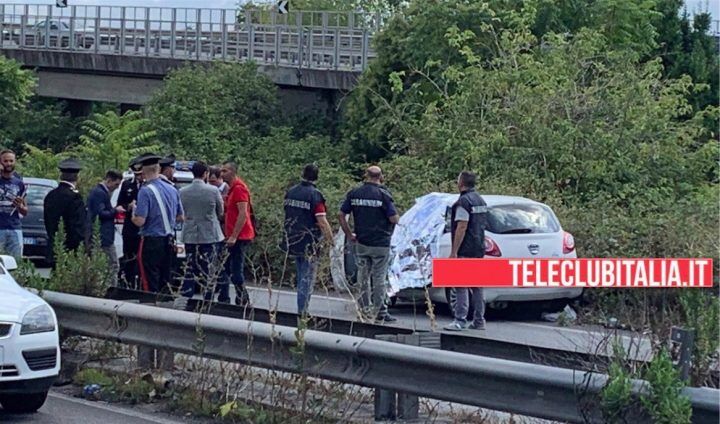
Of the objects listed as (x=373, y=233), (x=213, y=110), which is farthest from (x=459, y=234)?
(x=213, y=110)

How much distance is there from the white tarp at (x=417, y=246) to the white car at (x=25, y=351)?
21.7ft

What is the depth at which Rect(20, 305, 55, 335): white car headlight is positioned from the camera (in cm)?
906

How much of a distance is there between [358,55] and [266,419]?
115 feet

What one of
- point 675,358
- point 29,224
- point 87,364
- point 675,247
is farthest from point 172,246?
point 29,224

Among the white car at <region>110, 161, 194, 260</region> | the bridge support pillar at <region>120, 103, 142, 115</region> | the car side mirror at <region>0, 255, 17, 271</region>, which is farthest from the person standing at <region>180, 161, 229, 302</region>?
the bridge support pillar at <region>120, 103, 142, 115</region>

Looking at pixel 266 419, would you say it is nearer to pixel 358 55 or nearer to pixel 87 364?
pixel 87 364

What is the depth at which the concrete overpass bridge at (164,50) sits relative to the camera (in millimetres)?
43688

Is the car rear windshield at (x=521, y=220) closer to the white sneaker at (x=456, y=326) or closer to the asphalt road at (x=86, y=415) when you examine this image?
the white sneaker at (x=456, y=326)

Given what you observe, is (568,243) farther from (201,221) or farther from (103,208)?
(103,208)

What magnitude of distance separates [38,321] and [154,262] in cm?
394

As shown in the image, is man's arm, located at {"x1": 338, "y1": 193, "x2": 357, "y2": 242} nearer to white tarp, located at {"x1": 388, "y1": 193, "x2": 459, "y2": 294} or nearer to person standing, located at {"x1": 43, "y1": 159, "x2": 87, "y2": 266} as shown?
white tarp, located at {"x1": 388, "y1": 193, "x2": 459, "y2": 294}

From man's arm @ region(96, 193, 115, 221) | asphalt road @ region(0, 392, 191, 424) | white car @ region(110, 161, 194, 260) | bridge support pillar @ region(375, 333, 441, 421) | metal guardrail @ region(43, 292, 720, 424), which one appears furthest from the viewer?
white car @ region(110, 161, 194, 260)

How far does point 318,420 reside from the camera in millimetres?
8633

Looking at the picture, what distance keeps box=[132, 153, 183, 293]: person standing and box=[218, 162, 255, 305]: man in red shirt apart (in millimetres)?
1036
